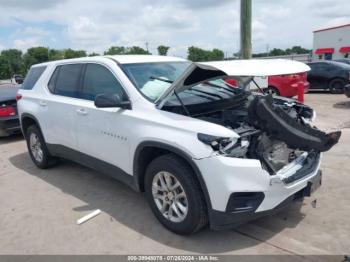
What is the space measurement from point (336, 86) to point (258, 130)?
12.8 meters

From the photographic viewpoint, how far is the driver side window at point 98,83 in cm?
426

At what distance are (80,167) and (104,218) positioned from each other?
7.16ft

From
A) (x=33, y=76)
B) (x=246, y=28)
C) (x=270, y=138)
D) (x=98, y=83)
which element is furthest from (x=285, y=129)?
(x=246, y=28)

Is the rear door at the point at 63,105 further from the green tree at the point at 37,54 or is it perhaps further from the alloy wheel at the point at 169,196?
the green tree at the point at 37,54

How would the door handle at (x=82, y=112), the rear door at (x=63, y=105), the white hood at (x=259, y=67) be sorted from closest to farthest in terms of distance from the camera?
the white hood at (x=259, y=67) → the door handle at (x=82, y=112) → the rear door at (x=63, y=105)

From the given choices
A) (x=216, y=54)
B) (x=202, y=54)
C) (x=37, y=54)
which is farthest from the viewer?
(x=37, y=54)

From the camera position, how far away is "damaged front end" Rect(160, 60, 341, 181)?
3.32 metres

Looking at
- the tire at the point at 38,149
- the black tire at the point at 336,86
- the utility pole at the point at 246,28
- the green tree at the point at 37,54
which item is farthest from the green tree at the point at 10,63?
the tire at the point at 38,149

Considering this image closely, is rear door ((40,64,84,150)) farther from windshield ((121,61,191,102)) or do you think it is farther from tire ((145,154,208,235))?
tire ((145,154,208,235))

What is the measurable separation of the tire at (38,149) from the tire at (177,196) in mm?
2846

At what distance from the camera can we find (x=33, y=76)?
20.2 feet

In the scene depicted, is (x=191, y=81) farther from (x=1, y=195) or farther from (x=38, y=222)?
(x=1, y=195)

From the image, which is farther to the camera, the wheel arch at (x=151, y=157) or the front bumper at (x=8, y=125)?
the front bumper at (x=8, y=125)

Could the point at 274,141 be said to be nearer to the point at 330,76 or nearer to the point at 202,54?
the point at 330,76
